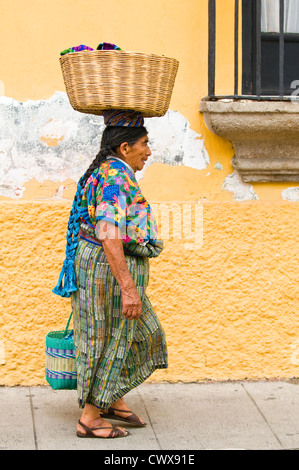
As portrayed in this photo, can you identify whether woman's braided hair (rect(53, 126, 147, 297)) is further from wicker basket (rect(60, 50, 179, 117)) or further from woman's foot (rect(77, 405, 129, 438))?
woman's foot (rect(77, 405, 129, 438))

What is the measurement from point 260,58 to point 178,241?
46.7 inches

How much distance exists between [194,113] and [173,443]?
193 centimetres

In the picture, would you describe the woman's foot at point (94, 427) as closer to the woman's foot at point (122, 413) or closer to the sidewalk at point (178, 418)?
the sidewalk at point (178, 418)

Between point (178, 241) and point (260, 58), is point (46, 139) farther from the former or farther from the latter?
point (260, 58)

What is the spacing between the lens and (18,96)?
15.3ft

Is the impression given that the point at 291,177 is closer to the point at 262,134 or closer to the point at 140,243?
the point at 262,134

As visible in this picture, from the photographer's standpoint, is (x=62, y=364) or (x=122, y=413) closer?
(x=62, y=364)

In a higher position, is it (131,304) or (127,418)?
(131,304)

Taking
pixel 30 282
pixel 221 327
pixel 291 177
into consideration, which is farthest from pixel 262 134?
pixel 30 282

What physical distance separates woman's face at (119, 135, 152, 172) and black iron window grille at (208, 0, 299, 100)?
2.79 feet

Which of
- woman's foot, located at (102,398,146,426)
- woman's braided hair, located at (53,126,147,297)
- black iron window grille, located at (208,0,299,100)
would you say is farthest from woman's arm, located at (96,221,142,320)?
black iron window grille, located at (208,0,299,100)

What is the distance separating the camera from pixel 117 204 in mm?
3809

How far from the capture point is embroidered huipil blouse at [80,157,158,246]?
3803 millimetres

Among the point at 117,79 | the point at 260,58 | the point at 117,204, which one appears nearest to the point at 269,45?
the point at 260,58
